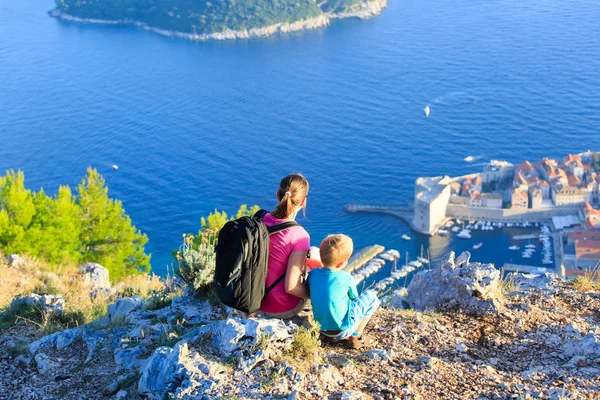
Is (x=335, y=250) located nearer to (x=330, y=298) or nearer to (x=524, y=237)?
(x=330, y=298)

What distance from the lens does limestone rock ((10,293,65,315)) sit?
5852 millimetres

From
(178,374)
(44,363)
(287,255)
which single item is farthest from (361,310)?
(44,363)

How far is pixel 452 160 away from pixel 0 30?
64.5 metres

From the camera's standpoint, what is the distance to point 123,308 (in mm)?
5652

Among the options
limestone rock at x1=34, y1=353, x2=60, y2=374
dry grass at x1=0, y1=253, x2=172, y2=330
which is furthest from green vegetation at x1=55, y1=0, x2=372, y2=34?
limestone rock at x1=34, y1=353, x2=60, y2=374

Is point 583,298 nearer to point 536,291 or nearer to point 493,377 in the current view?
point 536,291

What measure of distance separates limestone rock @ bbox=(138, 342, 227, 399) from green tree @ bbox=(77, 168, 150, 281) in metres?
12.0

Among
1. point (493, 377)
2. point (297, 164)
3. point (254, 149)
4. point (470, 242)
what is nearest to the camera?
point (493, 377)

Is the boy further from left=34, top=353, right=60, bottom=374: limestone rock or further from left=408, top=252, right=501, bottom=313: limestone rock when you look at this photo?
left=34, top=353, right=60, bottom=374: limestone rock

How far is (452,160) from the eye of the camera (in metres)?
50.6

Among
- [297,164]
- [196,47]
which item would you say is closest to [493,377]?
[297,164]

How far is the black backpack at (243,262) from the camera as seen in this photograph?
4.02 meters

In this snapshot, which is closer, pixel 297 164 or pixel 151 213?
pixel 151 213

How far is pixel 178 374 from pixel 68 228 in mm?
11637
